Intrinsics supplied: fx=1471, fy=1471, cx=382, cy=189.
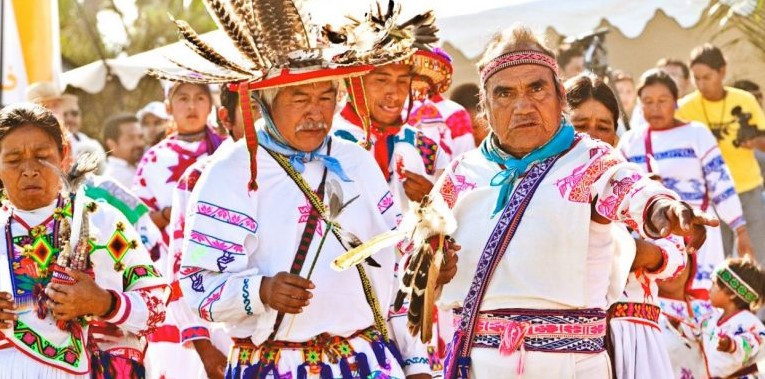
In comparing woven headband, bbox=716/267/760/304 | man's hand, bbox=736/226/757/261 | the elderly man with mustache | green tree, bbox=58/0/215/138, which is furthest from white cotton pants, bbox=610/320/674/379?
green tree, bbox=58/0/215/138

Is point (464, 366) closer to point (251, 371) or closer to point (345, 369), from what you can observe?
point (345, 369)

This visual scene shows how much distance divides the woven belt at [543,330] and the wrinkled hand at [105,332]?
180cm

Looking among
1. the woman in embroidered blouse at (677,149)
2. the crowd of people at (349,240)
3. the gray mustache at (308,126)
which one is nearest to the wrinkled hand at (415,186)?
the crowd of people at (349,240)

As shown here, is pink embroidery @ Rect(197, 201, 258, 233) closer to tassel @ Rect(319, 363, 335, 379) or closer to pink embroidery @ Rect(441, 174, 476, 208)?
tassel @ Rect(319, 363, 335, 379)

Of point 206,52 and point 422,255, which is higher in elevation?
point 206,52

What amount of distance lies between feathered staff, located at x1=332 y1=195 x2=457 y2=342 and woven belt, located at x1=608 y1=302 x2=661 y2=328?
155 centimetres

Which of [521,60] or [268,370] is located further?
[268,370]

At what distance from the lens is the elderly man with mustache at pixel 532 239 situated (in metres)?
5.12

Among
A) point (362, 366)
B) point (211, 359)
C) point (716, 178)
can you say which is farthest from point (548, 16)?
point (362, 366)

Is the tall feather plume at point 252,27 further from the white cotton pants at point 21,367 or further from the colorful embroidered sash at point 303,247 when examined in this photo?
the white cotton pants at point 21,367

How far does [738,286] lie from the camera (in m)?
8.99

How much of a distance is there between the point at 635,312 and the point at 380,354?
1.32 metres

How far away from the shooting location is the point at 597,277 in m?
5.24

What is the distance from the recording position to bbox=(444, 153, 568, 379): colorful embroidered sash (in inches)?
204
